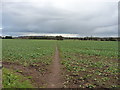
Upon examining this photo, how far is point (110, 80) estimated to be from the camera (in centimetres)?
716

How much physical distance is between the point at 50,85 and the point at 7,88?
2.37 m

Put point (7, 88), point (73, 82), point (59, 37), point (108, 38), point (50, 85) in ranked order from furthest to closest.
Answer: point (59, 37) → point (108, 38) → point (73, 82) → point (50, 85) → point (7, 88)

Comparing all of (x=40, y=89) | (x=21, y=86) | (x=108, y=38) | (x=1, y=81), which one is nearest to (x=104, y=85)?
(x=40, y=89)

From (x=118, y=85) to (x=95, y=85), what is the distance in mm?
1471

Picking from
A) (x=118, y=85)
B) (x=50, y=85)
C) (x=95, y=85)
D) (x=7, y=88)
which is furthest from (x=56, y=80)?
(x=118, y=85)

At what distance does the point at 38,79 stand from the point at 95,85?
3.72 metres

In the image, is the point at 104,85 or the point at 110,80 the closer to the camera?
the point at 104,85

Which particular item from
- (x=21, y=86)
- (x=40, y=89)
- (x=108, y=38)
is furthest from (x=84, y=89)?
(x=108, y=38)

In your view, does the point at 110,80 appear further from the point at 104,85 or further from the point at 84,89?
the point at 84,89

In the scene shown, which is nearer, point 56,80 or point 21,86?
point 21,86

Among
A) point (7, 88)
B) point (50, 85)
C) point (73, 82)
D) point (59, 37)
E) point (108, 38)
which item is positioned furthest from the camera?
point (59, 37)

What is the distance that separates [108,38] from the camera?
120188mm

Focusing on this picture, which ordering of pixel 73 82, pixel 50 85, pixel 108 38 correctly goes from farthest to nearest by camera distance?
pixel 108 38
pixel 73 82
pixel 50 85

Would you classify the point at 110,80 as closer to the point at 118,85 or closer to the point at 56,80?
the point at 118,85
